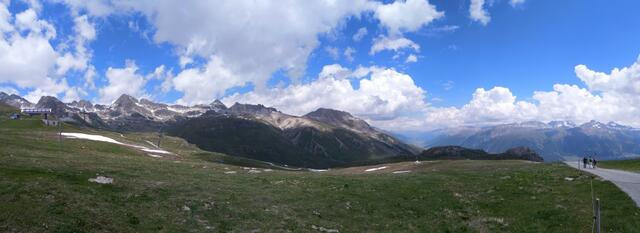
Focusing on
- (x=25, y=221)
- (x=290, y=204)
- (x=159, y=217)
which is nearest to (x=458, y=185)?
(x=290, y=204)

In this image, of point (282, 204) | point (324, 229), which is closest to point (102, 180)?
point (282, 204)

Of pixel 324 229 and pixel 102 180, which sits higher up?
pixel 102 180

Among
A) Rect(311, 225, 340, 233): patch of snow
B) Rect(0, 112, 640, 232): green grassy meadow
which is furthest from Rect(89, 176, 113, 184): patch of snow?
Rect(311, 225, 340, 233): patch of snow

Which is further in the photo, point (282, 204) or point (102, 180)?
point (282, 204)

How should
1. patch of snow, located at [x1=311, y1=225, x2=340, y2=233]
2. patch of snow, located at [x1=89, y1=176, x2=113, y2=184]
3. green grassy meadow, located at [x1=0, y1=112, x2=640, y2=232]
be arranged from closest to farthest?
green grassy meadow, located at [x1=0, y1=112, x2=640, y2=232], patch of snow, located at [x1=311, y1=225, x2=340, y2=233], patch of snow, located at [x1=89, y1=176, x2=113, y2=184]

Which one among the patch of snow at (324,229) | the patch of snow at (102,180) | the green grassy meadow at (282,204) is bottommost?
the patch of snow at (324,229)

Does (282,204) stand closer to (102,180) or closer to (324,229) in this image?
(324,229)

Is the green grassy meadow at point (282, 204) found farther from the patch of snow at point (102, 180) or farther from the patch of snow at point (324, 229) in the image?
the patch of snow at point (102, 180)

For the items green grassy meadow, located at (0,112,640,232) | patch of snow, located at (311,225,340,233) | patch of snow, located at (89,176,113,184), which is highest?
patch of snow, located at (89,176,113,184)

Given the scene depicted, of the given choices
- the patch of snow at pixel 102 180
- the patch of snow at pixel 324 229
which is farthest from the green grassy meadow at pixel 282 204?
the patch of snow at pixel 102 180

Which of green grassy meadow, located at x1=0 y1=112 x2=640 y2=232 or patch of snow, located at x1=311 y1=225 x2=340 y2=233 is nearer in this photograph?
green grassy meadow, located at x1=0 y1=112 x2=640 y2=232

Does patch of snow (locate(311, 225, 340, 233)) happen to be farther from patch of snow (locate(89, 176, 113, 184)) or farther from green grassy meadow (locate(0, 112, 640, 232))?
patch of snow (locate(89, 176, 113, 184))

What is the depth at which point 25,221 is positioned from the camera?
71.3 ft

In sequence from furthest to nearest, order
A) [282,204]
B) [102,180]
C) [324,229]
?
1. [282,204]
2. [102,180]
3. [324,229]
